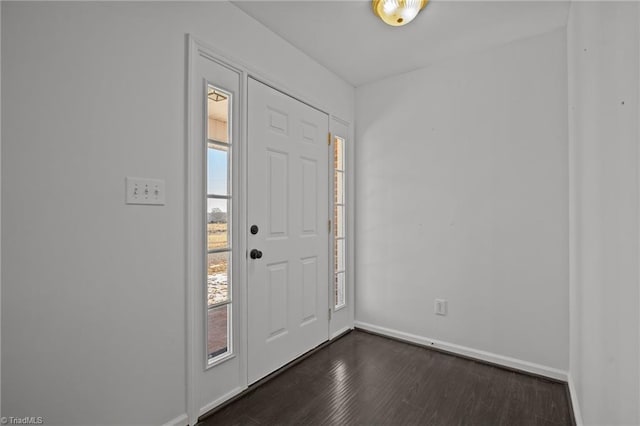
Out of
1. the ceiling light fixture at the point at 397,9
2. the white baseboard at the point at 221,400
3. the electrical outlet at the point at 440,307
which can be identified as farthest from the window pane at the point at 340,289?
the ceiling light fixture at the point at 397,9

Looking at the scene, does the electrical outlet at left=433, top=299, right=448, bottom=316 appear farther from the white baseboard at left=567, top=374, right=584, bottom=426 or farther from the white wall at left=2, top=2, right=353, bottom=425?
the white wall at left=2, top=2, right=353, bottom=425

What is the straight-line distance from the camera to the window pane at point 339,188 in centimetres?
292

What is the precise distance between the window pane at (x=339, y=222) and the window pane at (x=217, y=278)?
1.26 metres

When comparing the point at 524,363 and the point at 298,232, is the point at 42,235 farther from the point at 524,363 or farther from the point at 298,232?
the point at 524,363

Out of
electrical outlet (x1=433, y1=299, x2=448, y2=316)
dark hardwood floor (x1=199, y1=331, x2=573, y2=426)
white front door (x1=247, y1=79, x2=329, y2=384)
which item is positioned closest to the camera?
dark hardwood floor (x1=199, y1=331, x2=573, y2=426)

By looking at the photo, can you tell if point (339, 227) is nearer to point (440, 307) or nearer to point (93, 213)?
point (440, 307)

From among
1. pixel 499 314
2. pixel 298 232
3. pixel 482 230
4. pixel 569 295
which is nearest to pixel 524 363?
pixel 499 314

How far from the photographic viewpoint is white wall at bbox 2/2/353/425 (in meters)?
1.12

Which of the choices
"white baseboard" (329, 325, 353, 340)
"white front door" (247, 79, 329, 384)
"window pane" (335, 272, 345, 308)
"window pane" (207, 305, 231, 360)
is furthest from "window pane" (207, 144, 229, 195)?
"white baseboard" (329, 325, 353, 340)

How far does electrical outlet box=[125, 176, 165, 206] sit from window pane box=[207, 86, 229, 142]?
17.4 inches

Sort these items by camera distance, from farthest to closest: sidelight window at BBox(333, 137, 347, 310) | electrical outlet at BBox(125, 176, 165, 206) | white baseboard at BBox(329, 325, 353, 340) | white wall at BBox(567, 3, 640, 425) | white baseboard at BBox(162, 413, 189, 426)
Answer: sidelight window at BBox(333, 137, 347, 310) < white baseboard at BBox(329, 325, 353, 340) < white baseboard at BBox(162, 413, 189, 426) < electrical outlet at BBox(125, 176, 165, 206) < white wall at BBox(567, 3, 640, 425)

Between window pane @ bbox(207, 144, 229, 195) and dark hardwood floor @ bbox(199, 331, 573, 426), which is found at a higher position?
window pane @ bbox(207, 144, 229, 195)

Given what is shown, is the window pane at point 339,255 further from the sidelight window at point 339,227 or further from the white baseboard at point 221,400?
the white baseboard at point 221,400

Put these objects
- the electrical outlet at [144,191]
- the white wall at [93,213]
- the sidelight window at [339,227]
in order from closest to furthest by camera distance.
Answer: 1. the white wall at [93,213]
2. the electrical outlet at [144,191]
3. the sidelight window at [339,227]
